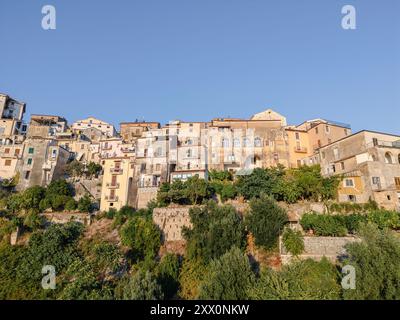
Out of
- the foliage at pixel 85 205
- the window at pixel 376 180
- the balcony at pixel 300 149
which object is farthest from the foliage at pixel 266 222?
the foliage at pixel 85 205

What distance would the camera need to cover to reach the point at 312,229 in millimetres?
28531

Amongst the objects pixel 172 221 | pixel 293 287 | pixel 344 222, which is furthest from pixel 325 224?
pixel 172 221

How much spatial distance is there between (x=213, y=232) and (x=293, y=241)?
276 inches

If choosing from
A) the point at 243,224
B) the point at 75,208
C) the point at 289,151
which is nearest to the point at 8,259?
the point at 75,208

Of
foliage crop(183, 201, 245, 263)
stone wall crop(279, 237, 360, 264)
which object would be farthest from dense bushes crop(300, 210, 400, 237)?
foliage crop(183, 201, 245, 263)

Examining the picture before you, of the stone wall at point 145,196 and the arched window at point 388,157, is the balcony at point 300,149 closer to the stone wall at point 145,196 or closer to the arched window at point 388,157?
the arched window at point 388,157

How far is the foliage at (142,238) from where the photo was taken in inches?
1145

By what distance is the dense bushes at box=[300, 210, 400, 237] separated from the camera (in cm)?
2666

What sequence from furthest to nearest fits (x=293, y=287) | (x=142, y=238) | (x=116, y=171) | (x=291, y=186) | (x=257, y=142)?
(x=257, y=142), (x=116, y=171), (x=291, y=186), (x=142, y=238), (x=293, y=287)

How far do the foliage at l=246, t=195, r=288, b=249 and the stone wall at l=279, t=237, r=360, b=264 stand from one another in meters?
1.50

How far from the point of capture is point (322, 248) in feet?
85.3

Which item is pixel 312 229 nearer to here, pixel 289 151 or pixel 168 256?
pixel 168 256

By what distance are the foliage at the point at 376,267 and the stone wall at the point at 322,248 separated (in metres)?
6.71

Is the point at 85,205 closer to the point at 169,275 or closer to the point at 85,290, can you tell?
the point at 169,275
